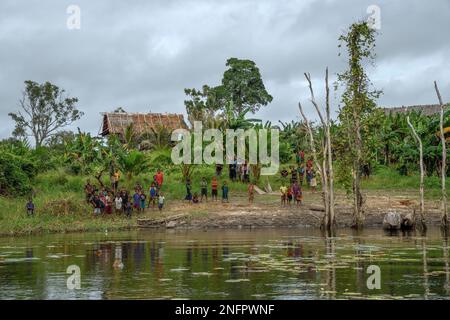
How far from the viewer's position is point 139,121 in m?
60.1

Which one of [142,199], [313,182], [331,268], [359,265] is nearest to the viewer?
[331,268]

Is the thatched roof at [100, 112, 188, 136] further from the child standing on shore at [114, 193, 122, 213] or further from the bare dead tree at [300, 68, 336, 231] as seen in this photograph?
the bare dead tree at [300, 68, 336, 231]

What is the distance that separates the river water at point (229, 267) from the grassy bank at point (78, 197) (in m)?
4.72

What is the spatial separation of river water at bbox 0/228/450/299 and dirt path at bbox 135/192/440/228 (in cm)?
547

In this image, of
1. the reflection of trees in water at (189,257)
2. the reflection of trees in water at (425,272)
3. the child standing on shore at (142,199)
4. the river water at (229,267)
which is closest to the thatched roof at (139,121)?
the child standing on shore at (142,199)

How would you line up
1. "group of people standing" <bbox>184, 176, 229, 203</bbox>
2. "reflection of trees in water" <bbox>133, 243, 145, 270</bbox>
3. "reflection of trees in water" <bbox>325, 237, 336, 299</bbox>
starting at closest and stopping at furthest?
"reflection of trees in water" <bbox>325, 237, 336, 299</bbox>
"reflection of trees in water" <bbox>133, 243, 145, 270</bbox>
"group of people standing" <bbox>184, 176, 229, 203</bbox>

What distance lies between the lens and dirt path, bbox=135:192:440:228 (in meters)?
37.6

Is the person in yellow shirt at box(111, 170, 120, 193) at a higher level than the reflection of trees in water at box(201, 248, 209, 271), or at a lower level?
higher

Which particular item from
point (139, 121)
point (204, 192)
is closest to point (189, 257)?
point (204, 192)

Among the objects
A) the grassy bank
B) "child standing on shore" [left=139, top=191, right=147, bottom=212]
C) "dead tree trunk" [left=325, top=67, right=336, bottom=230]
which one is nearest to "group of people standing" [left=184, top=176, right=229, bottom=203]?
the grassy bank

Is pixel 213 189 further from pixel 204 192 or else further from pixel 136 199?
pixel 136 199

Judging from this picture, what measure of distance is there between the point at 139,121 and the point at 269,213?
24.1 metres
